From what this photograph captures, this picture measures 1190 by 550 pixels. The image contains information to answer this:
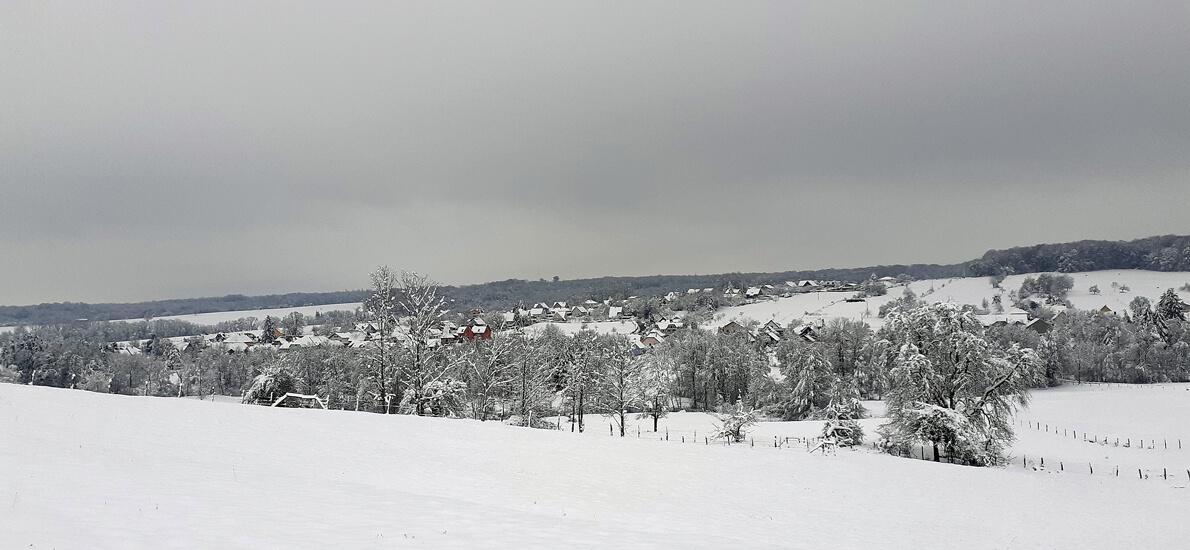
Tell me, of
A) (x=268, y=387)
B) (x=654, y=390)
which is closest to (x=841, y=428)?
(x=654, y=390)

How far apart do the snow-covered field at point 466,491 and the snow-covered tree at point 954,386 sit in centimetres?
326

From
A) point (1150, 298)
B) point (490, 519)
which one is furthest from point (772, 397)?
point (1150, 298)

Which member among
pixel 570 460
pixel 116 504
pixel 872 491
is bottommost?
pixel 872 491

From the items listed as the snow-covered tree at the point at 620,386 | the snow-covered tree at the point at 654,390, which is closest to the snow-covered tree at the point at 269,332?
the snow-covered tree at the point at 620,386

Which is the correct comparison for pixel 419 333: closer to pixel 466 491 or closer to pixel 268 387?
pixel 466 491

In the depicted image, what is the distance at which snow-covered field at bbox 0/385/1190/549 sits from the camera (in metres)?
10.9

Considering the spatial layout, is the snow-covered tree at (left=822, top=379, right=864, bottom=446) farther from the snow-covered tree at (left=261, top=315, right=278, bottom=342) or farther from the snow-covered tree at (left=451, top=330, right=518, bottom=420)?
the snow-covered tree at (left=261, top=315, right=278, bottom=342)

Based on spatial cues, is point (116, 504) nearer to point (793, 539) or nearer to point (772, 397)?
point (793, 539)

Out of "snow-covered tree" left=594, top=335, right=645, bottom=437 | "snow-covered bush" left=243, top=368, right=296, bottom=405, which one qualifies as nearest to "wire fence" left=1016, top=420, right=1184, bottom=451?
"snow-covered tree" left=594, top=335, right=645, bottom=437

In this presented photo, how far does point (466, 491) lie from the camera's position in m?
17.7

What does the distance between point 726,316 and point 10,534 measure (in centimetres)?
17248

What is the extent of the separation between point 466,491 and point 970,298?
181 meters

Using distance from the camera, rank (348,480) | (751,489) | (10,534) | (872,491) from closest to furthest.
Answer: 1. (10,534)
2. (348,480)
3. (751,489)
4. (872,491)

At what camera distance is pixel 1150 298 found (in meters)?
133
